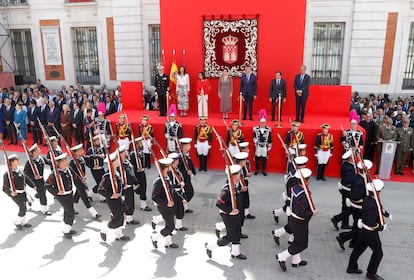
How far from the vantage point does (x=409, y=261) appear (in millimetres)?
6637

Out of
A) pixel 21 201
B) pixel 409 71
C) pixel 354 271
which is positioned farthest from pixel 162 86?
pixel 409 71

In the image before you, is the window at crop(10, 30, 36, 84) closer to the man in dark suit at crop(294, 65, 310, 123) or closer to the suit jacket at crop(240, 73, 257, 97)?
the suit jacket at crop(240, 73, 257, 97)

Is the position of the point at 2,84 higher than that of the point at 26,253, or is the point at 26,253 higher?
the point at 2,84

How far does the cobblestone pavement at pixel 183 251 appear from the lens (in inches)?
249

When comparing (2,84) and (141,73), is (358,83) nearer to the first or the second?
(141,73)

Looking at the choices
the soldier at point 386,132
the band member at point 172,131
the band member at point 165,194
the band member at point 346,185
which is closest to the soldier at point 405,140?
the soldier at point 386,132

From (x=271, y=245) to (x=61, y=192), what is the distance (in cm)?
430

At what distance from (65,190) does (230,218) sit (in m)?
3.38

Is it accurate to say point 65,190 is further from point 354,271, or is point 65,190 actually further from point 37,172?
point 354,271

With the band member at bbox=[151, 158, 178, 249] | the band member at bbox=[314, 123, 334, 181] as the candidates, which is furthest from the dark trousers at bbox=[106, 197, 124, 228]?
the band member at bbox=[314, 123, 334, 181]

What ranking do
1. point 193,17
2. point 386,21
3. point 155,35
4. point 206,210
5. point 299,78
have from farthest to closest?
point 155,35, point 386,21, point 193,17, point 299,78, point 206,210

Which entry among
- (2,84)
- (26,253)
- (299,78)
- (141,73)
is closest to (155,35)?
(141,73)

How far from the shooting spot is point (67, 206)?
7348mm

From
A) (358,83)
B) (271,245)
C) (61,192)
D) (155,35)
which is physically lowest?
(271,245)
